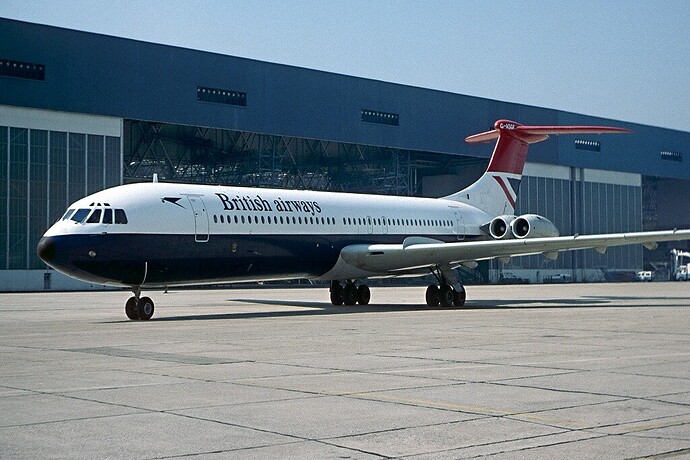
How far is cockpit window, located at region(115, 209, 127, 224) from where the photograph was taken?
23.3 m

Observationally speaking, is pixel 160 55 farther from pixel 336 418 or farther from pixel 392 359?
pixel 336 418

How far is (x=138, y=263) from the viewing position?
76.6 feet

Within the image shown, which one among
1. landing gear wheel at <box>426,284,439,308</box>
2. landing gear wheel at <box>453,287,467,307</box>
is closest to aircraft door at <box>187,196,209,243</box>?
landing gear wheel at <box>426,284,439,308</box>

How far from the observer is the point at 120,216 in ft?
76.6

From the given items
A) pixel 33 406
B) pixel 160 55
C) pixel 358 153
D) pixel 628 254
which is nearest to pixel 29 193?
pixel 160 55

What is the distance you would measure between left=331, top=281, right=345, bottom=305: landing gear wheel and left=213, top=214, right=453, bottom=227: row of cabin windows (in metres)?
2.46

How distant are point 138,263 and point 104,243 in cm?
102

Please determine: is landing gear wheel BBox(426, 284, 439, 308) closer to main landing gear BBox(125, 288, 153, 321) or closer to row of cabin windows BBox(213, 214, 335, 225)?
row of cabin windows BBox(213, 214, 335, 225)

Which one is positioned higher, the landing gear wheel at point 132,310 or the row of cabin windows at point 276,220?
the row of cabin windows at point 276,220

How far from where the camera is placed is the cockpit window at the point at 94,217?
22984mm

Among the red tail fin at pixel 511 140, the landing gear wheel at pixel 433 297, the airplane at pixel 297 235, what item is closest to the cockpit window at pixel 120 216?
the airplane at pixel 297 235

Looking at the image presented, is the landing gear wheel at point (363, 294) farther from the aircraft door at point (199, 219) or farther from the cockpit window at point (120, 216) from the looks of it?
the cockpit window at point (120, 216)

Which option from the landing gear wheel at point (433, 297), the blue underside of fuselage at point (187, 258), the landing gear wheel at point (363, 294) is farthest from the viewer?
the landing gear wheel at point (363, 294)

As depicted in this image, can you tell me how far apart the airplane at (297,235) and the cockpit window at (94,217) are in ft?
0.10
